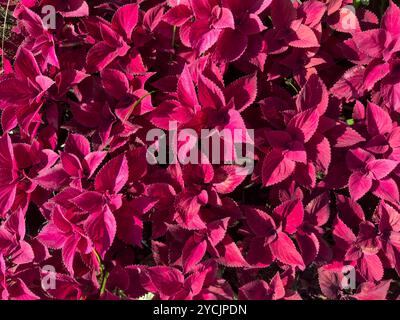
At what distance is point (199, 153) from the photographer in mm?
1277

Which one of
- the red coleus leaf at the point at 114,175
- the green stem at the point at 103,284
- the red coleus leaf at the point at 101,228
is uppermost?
the red coleus leaf at the point at 114,175

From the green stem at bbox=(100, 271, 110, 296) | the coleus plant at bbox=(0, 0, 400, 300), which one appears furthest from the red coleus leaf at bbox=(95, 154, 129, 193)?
the green stem at bbox=(100, 271, 110, 296)

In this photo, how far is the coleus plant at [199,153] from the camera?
1.29 meters

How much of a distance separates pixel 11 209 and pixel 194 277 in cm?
54

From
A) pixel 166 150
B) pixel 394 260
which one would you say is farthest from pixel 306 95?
pixel 394 260

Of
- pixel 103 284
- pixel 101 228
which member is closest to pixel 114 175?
pixel 101 228

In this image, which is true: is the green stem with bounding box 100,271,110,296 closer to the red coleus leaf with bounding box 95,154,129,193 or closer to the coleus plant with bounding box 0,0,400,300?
the coleus plant with bounding box 0,0,400,300

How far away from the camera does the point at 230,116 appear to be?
1.25 meters

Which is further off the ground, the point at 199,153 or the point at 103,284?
the point at 199,153

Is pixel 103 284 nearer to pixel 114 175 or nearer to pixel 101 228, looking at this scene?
pixel 101 228

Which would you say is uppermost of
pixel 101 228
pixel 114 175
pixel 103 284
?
pixel 114 175

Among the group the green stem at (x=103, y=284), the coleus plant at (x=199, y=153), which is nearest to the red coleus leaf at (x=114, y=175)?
the coleus plant at (x=199, y=153)

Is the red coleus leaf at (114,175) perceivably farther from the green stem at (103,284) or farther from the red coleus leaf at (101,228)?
the green stem at (103,284)
